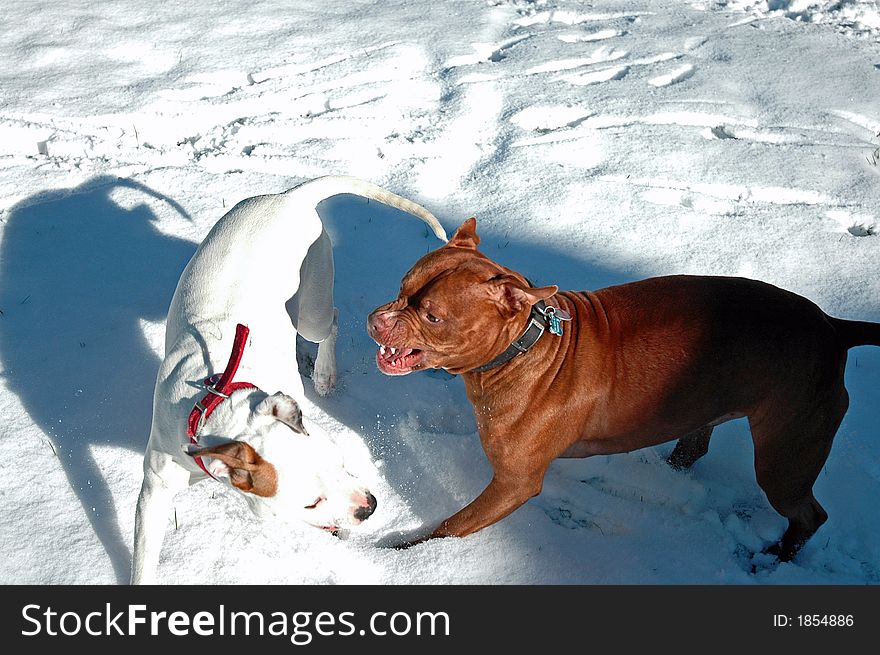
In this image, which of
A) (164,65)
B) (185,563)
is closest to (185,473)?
(185,563)

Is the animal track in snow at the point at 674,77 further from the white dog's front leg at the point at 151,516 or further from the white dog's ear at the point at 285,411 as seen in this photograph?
the white dog's front leg at the point at 151,516

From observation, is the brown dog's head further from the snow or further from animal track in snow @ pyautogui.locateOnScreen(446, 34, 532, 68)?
animal track in snow @ pyautogui.locateOnScreen(446, 34, 532, 68)

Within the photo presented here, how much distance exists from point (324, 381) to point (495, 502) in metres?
1.32

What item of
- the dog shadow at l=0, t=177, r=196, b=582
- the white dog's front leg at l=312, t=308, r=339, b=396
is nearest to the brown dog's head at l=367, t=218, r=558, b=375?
the white dog's front leg at l=312, t=308, r=339, b=396

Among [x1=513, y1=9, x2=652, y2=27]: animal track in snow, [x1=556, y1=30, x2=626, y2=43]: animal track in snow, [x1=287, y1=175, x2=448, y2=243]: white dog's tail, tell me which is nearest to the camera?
[x1=287, y1=175, x2=448, y2=243]: white dog's tail

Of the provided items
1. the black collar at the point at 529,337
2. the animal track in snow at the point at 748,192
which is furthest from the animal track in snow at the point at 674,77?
the black collar at the point at 529,337

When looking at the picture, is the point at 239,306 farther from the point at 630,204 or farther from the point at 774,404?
the point at 630,204

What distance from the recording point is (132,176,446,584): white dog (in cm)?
271

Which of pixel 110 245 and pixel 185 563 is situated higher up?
pixel 110 245

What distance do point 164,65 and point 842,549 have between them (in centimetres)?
625

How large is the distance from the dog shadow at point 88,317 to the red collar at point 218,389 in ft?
3.13

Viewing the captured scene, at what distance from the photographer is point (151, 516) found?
3.07m

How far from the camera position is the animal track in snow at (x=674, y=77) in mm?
6707

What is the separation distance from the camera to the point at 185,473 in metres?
3.08
